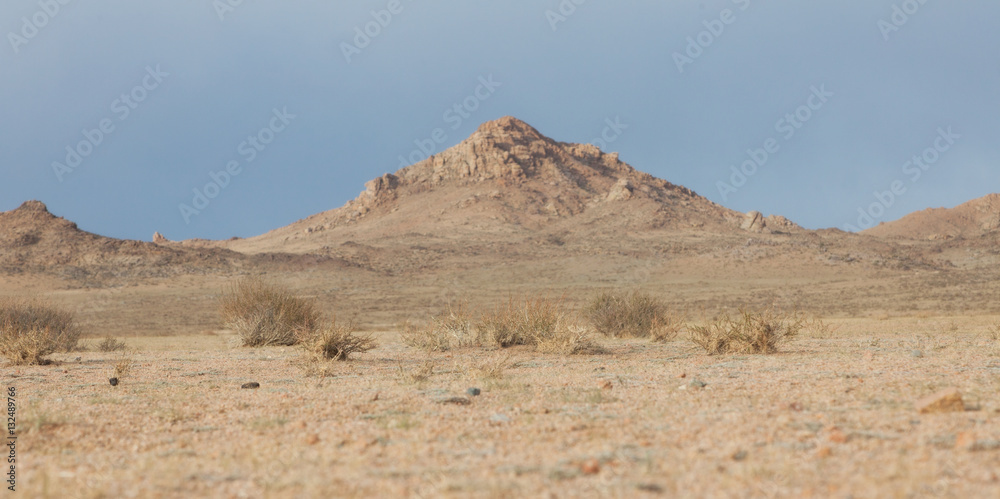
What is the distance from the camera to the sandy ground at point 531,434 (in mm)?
3340

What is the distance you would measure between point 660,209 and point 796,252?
30298 mm

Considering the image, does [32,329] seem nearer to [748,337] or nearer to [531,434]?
[531,434]

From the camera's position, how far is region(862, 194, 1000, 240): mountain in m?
111

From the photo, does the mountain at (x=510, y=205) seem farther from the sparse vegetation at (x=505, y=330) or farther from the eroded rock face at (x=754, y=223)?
the sparse vegetation at (x=505, y=330)

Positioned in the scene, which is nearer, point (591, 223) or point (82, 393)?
point (82, 393)

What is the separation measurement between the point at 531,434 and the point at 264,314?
13298 millimetres

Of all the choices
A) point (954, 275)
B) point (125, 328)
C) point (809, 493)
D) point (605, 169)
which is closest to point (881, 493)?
point (809, 493)

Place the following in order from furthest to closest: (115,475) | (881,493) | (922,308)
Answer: (922,308) < (115,475) < (881,493)

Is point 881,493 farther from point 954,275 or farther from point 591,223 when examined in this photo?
point 591,223

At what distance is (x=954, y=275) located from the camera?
4428 cm

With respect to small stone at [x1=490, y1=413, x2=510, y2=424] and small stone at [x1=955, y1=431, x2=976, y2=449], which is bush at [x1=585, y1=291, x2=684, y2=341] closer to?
small stone at [x1=490, y1=413, x2=510, y2=424]

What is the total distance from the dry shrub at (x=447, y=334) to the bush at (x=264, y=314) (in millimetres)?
3562

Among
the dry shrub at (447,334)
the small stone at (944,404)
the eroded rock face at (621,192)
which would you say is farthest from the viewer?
the eroded rock face at (621,192)

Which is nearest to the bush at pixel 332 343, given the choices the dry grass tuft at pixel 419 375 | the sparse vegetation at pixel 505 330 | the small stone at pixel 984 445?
the sparse vegetation at pixel 505 330
